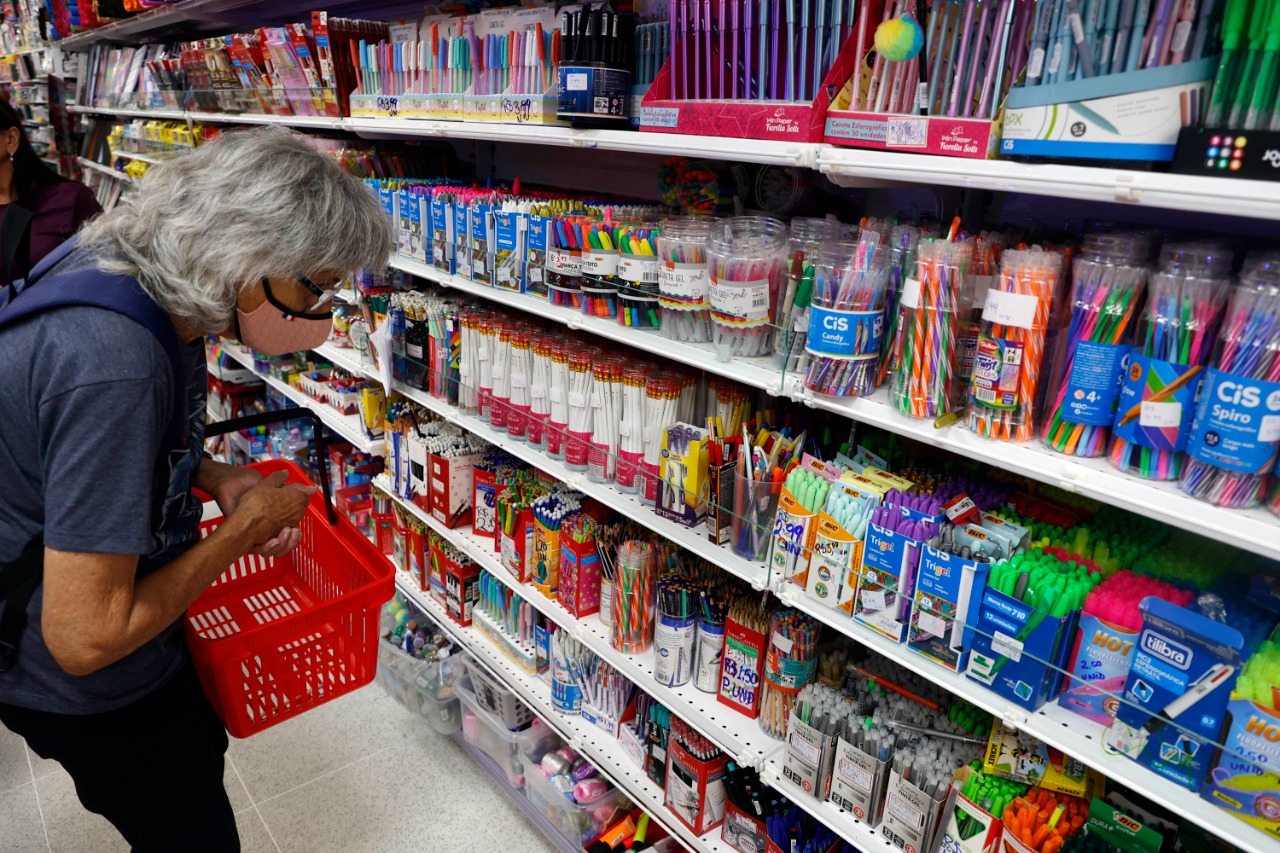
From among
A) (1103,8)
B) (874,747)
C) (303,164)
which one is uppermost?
(1103,8)

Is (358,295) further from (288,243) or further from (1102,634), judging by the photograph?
(1102,634)

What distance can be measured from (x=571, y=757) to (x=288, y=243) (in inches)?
72.2

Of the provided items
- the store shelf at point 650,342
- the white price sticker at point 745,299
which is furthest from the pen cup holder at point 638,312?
the white price sticker at point 745,299

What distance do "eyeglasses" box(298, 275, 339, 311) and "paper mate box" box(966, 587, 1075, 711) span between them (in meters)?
1.25

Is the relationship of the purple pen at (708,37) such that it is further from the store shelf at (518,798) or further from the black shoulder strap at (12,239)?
the store shelf at (518,798)

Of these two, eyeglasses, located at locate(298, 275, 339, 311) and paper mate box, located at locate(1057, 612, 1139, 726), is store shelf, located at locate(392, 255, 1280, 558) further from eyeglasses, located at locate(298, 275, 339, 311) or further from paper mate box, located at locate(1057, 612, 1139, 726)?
eyeglasses, located at locate(298, 275, 339, 311)

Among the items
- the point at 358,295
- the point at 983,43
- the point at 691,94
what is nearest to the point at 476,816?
the point at 358,295

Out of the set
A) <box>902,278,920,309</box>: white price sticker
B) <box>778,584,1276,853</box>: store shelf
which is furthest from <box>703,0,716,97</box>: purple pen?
<box>778,584,1276,853</box>: store shelf

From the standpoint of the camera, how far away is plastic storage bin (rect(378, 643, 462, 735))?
113 inches

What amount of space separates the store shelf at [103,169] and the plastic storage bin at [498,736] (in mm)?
4003

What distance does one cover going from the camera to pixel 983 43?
1.20m

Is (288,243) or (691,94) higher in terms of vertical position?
(691,94)

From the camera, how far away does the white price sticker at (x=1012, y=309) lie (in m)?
1.14

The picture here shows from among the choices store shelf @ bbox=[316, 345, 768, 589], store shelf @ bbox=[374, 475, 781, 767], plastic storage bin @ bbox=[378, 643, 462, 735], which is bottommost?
plastic storage bin @ bbox=[378, 643, 462, 735]
